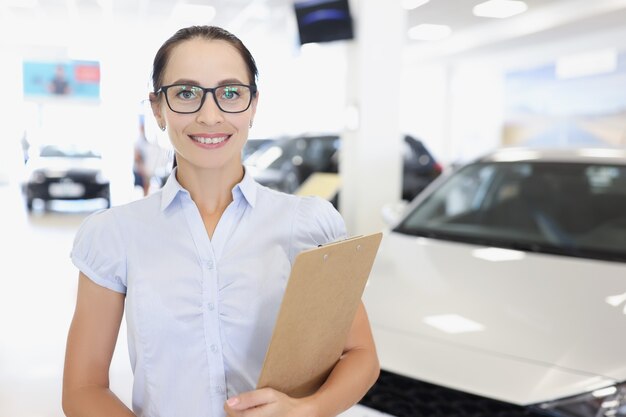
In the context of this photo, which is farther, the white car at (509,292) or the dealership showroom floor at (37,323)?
the dealership showroom floor at (37,323)

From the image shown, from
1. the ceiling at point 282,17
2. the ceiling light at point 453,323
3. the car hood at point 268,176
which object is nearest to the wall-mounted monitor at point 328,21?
the car hood at point 268,176

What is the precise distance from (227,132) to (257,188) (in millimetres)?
121

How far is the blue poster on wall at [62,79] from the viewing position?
1351cm

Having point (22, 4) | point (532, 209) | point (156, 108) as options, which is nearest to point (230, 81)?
point (156, 108)

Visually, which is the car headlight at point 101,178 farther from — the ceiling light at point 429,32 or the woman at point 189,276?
the woman at point 189,276

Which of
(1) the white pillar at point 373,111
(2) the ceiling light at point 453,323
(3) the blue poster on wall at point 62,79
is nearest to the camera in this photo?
(2) the ceiling light at point 453,323

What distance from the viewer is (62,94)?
13.8 m

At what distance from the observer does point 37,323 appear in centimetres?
399

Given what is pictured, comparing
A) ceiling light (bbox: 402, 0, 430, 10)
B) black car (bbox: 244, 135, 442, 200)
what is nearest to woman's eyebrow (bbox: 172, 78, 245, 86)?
black car (bbox: 244, 135, 442, 200)

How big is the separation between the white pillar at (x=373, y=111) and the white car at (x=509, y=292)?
242cm

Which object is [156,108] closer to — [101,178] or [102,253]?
[102,253]

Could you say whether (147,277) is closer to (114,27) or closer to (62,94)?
(114,27)

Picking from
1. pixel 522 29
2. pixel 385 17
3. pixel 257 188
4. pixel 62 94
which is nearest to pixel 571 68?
pixel 522 29

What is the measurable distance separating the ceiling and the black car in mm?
1844
